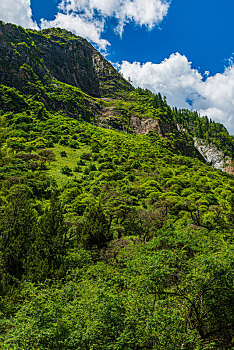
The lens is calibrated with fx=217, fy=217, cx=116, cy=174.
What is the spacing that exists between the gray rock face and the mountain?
39639mm

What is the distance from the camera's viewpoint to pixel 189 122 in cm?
18175

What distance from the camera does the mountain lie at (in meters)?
7.64

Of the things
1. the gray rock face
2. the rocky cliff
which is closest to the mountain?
the rocky cliff

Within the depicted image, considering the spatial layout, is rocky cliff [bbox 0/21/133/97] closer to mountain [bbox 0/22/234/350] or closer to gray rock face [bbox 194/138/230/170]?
mountain [bbox 0/22/234/350]

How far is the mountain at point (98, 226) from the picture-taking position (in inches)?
301

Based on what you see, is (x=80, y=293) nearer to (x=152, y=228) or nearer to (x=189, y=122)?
(x=152, y=228)

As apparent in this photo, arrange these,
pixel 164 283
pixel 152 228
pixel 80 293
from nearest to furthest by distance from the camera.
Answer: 1. pixel 164 283
2. pixel 80 293
3. pixel 152 228

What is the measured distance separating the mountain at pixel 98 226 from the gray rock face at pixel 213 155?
39639mm

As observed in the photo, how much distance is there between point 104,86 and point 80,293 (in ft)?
509

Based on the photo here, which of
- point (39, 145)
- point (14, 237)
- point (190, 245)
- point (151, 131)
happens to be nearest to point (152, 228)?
point (190, 245)

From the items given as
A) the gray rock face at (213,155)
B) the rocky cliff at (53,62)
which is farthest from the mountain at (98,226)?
the gray rock face at (213,155)

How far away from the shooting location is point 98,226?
21719 millimetres

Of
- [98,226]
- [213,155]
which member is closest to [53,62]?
[213,155]

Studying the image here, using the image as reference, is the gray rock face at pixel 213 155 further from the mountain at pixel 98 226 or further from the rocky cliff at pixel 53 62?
the rocky cliff at pixel 53 62
